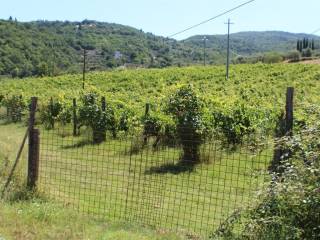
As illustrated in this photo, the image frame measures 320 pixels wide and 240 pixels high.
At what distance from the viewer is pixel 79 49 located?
120 metres

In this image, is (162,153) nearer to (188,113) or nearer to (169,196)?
(188,113)

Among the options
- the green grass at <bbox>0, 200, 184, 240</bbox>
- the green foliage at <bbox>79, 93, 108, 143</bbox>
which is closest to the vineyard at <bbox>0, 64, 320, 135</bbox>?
the green foliage at <bbox>79, 93, 108, 143</bbox>

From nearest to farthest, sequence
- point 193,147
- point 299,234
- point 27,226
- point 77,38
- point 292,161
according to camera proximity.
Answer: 1. point 299,234
2. point 292,161
3. point 27,226
4. point 193,147
5. point 77,38

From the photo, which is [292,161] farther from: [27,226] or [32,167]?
[32,167]

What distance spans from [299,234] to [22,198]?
446cm

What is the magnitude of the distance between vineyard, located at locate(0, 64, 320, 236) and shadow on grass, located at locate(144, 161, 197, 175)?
3 centimetres

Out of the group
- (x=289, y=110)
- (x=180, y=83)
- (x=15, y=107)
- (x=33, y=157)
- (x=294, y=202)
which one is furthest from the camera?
(x=15, y=107)

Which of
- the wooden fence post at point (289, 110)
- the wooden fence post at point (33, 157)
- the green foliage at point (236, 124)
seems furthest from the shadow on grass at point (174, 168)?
the wooden fence post at point (289, 110)

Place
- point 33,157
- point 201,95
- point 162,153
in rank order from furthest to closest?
point 201,95 < point 162,153 < point 33,157

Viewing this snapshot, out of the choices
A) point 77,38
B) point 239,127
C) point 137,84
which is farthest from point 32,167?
point 77,38

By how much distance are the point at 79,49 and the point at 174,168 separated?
111 m

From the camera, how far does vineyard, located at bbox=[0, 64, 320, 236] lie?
295 inches

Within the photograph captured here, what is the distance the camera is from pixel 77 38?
423 feet

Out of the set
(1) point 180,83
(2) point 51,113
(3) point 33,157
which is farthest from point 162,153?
(2) point 51,113
